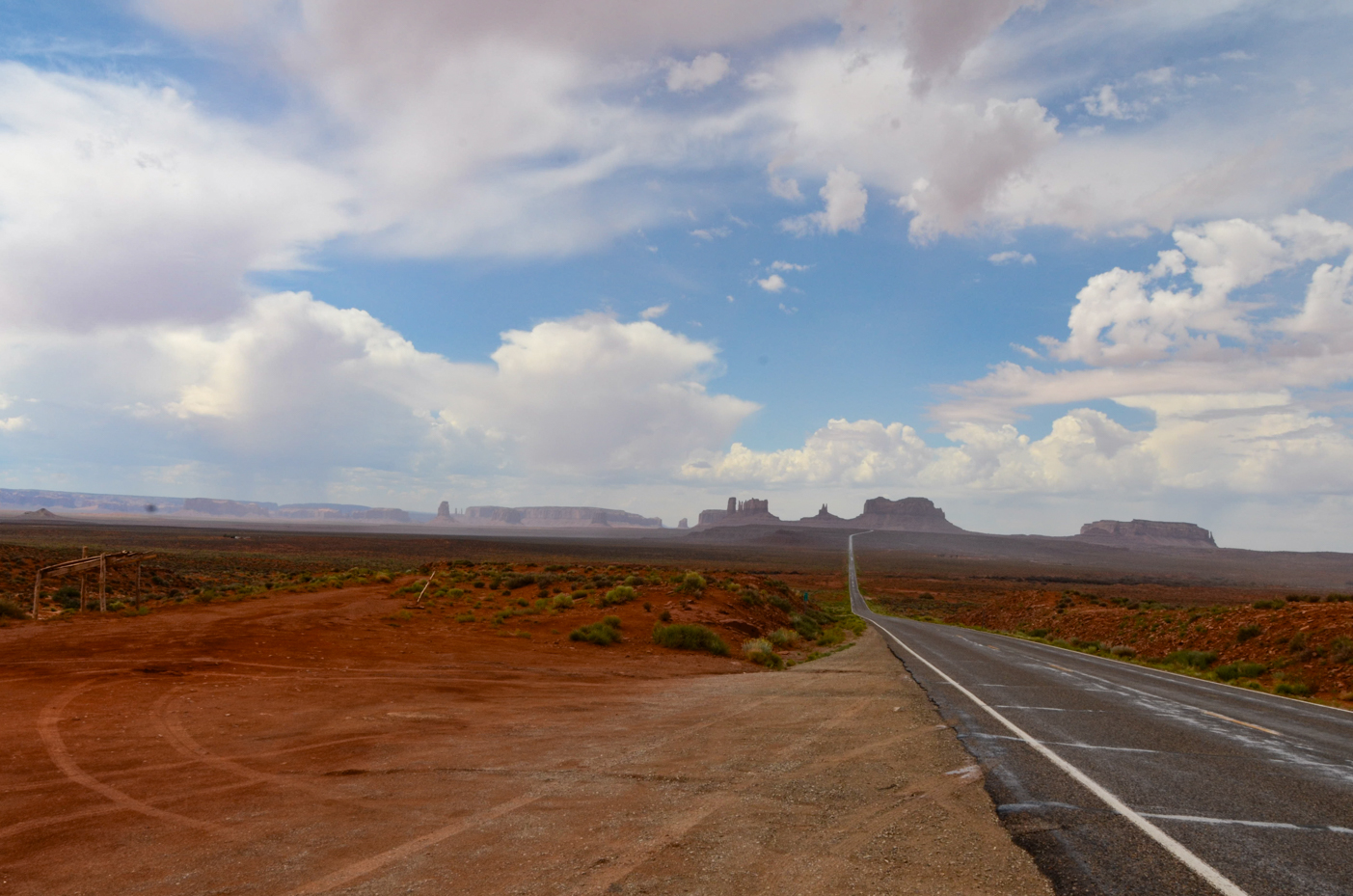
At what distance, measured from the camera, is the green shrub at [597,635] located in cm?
2192

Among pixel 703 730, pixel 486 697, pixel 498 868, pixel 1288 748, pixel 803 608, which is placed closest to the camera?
pixel 498 868

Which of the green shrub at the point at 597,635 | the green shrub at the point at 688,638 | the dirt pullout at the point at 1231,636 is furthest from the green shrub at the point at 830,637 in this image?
the dirt pullout at the point at 1231,636

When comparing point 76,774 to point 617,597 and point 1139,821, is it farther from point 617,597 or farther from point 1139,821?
point 617,597

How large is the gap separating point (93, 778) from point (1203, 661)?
96.7 feet

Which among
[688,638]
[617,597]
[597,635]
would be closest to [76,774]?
[597,635]

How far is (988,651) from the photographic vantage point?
25109 mm

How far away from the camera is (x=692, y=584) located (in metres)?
30.7

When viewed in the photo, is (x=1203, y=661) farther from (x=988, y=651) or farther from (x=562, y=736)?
(x=562, y=736)

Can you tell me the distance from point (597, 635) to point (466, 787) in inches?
577

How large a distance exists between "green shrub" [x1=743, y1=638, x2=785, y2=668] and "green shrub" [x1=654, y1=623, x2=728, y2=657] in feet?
3.04

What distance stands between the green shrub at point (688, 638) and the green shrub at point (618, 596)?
5.02 meters

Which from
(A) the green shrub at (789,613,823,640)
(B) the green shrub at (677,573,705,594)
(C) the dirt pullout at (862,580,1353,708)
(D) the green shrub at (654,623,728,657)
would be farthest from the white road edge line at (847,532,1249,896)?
(A) the green shrub at (789,613,823,640)

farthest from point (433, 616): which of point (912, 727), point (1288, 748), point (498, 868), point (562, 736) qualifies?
point (1288, 748)

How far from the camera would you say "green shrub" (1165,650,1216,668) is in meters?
24.4
